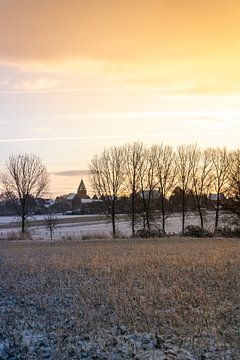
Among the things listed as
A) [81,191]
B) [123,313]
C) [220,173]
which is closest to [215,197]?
[220,173]

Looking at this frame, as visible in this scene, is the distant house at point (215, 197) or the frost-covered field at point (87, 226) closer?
the frost-covered field at point (87, 226)

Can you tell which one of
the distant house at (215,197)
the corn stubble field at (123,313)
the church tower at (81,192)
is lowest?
the corn stubble field at (123,313)

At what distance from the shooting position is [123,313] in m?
12.0

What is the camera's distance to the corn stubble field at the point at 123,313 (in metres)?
9.30

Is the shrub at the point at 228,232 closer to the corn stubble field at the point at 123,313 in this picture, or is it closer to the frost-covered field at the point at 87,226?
the frost-covered field at the point at 87,226

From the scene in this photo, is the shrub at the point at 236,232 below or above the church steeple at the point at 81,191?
below

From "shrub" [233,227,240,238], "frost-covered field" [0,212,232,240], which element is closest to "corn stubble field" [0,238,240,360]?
"shrub" [233,227,240,238]

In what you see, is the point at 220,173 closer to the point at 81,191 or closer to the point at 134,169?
the point at 134,169

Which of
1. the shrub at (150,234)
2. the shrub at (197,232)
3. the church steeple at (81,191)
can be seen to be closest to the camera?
the shrub at (197,232)

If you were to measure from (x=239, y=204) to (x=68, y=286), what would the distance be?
163 feet

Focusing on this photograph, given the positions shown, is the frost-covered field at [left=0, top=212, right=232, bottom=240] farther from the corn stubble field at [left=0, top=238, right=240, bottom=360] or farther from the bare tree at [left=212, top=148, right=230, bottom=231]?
the corn stubble field at [left=0, top=238, right=240, bottom=360]

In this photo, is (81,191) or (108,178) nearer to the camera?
(108,178)

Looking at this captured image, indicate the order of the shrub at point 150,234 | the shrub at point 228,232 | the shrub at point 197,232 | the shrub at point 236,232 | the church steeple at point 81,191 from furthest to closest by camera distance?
the church steeple at point 81,191
the shrub at point 228,232
the shrub at point 236,232
the shrub at point 150,234
the shrub at point 197,232

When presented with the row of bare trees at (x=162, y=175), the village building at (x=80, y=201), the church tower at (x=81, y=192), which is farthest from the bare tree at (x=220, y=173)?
the church tower at (x=81, y=192)
